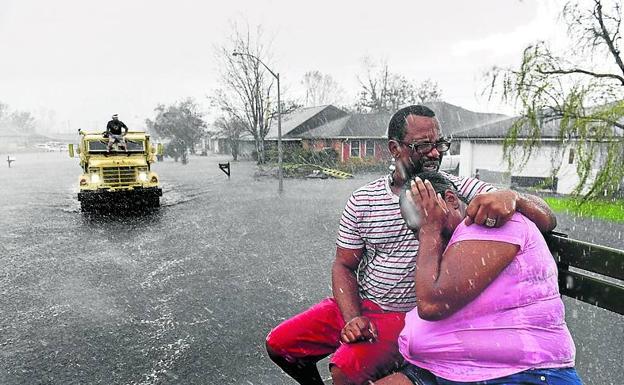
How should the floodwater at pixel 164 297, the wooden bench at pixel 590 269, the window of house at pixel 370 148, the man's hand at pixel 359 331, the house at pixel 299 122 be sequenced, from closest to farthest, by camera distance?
1. the man's hand at pixel 359 331
2. the wooden bench at pixel 590 269
3. the floodwater at pixel 164 297
4. the window of house at pixel 370 148
5. the house at pixel 299 122

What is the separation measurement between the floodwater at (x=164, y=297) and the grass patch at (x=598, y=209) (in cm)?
163

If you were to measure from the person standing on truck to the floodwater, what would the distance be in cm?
245

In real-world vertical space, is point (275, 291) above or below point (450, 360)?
below

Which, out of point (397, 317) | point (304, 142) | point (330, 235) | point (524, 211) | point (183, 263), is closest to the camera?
point (524, 211)

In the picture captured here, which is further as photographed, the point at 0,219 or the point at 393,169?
the point at 0,219

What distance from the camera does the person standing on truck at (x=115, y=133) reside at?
1405cm

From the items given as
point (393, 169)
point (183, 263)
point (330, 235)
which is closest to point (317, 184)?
point (330, 235)

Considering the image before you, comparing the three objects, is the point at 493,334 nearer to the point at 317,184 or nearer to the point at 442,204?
the point at 442,204

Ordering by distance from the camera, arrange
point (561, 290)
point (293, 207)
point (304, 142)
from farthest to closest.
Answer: point (304, 142) → point (293, 207) → point (561, 290)

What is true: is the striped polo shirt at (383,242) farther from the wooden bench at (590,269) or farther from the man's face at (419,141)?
the wooden bench at (590,269)

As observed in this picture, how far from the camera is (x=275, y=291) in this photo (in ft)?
21.6

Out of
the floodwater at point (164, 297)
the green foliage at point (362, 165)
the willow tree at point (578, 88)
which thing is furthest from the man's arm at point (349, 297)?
the green foliage at point (362, 165)

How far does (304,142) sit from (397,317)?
37690 mm

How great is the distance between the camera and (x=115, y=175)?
45.4ft
